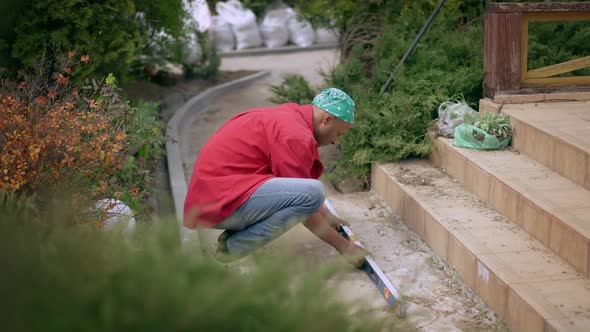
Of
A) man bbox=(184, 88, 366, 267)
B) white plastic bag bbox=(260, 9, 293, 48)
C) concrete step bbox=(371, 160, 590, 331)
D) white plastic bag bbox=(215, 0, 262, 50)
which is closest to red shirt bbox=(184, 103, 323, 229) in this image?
man bbox=(184, 88, 366, 267)

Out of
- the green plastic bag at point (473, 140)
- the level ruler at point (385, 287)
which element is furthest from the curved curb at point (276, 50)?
the level ruler at point (385, 287)

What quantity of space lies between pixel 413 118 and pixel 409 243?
1383 millimetres

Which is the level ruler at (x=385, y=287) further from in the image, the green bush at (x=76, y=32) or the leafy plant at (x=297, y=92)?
the leafy plant at (x=297, y=92)

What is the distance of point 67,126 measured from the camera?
151 inches

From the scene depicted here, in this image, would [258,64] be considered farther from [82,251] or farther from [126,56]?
[82,251]

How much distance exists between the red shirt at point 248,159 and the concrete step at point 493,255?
3.36 feet

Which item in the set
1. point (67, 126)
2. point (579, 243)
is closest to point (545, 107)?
point (579, 243)

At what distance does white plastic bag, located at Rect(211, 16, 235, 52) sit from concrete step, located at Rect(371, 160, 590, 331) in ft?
31.6

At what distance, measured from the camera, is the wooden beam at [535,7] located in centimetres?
553

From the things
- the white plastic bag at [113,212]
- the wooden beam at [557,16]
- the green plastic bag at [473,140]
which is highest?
the wooden beam at [557,16]

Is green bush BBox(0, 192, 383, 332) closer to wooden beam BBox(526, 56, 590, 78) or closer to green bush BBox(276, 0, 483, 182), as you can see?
green bush BBox(276, 0, 483, 182)

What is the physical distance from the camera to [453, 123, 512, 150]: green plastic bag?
518cm

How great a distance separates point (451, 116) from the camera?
5.61m

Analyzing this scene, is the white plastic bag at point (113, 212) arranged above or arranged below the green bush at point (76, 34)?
below
